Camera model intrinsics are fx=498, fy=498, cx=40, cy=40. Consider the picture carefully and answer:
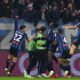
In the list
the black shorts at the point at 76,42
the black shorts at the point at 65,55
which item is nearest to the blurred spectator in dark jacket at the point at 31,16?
the black shorts at the point at 65,55

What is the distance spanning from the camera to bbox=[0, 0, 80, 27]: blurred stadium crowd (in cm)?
1927

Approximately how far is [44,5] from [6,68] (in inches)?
132

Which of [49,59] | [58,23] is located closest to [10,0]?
[58,23]

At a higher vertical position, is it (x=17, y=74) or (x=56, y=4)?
(x=56, y=4)

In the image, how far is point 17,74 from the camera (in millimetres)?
19062

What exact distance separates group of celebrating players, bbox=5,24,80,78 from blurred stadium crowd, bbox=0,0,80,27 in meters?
0.77

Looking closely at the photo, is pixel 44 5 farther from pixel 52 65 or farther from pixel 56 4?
pixel 52 65

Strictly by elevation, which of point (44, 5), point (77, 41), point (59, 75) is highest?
point (44, 5)

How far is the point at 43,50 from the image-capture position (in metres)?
17.2

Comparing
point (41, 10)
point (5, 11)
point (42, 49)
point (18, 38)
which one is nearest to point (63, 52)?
point (18, 38)

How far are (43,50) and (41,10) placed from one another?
9.80 feet

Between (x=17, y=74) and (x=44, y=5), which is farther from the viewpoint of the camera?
(x=44, y=5)

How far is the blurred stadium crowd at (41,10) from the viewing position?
19.3 metres

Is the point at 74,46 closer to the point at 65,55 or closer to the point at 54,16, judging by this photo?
the point at 65,55
